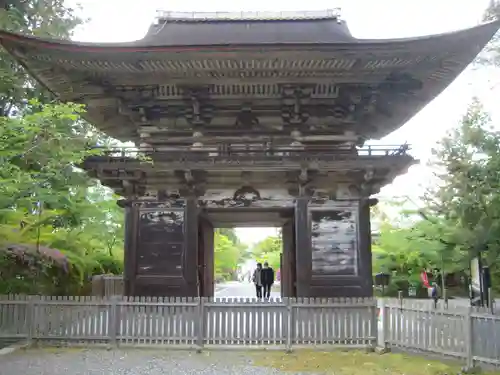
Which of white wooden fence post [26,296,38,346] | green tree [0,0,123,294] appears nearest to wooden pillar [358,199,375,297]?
green tree [0,0,123,294]

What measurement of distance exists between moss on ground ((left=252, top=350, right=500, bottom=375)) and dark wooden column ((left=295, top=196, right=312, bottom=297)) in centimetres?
168

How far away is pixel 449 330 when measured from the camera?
326 inches

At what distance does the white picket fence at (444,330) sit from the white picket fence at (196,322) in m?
0.45

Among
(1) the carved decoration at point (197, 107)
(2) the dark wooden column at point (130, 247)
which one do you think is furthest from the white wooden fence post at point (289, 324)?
(1) the carved decoration at point (197, 107)

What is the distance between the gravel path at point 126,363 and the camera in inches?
308

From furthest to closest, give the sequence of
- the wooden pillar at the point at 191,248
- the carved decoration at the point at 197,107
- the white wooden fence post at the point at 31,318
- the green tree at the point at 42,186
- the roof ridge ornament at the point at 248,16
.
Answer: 1. the roof ridge ornament at the point at 248,16
2. the wooden pillar at the point at 191,248
3. the carved decoration at the point at 197,107
4. the white wooden fence post at the point at 31,318
5. the green tree at the point at 42,186

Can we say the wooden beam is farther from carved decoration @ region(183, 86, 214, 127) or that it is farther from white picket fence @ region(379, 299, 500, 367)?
white picket fence @ region(379, 299, 500, 367)

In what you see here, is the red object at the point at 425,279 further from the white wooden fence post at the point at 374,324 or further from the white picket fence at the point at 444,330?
the white wooden fence post at the point at 374,324

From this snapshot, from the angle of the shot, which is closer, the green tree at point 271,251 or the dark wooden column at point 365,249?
the dark wooden column at point 365,249

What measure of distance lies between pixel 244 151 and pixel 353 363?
4994 millimetres

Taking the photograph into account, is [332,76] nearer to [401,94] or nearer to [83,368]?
[401,94]

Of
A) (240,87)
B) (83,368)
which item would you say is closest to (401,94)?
(240,87)

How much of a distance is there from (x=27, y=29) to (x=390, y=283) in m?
19.8

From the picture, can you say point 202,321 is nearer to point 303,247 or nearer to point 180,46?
point 303,247
